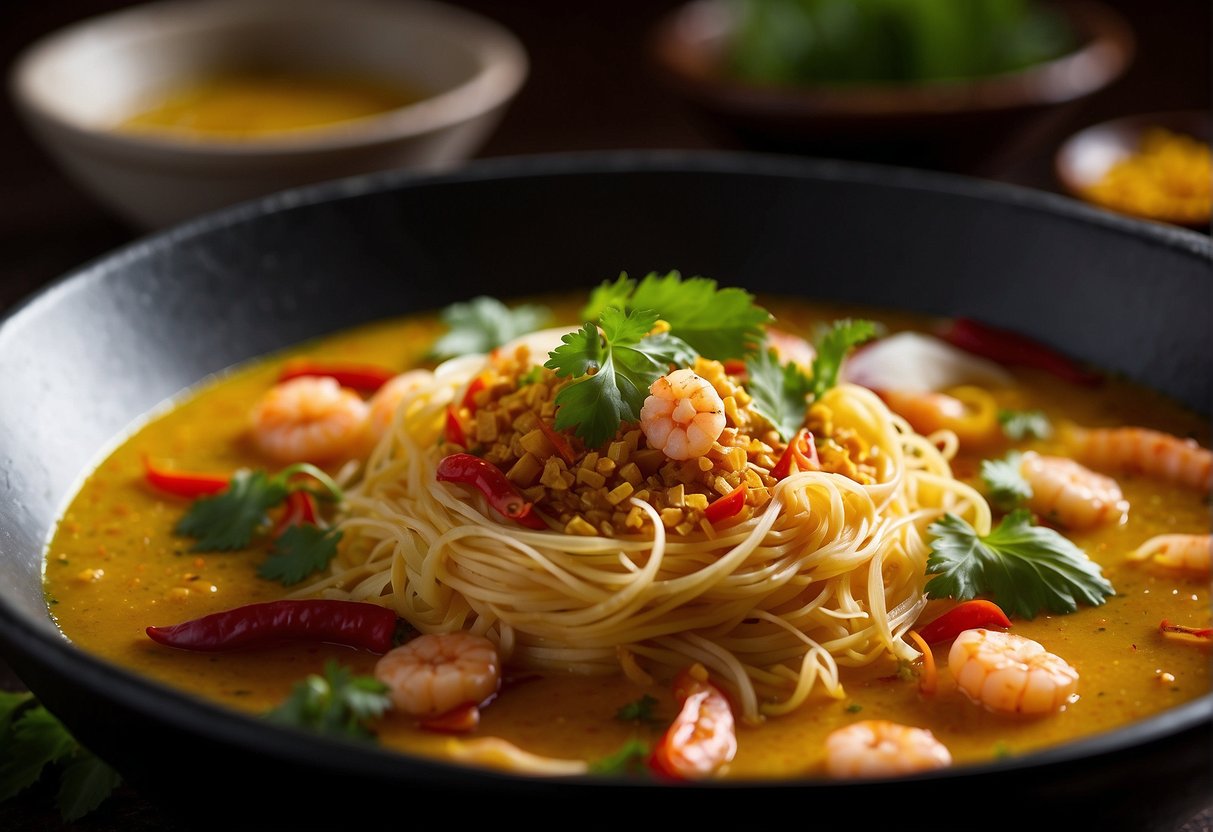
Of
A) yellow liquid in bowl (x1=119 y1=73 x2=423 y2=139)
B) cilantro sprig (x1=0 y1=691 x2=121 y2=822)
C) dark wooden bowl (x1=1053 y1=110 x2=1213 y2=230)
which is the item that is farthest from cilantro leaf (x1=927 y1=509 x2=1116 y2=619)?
yellow liquid in bowl (x1=119 y1=73 x2=423 y2=139)

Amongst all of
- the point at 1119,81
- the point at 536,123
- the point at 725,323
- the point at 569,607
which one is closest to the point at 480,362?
the point at 725,323

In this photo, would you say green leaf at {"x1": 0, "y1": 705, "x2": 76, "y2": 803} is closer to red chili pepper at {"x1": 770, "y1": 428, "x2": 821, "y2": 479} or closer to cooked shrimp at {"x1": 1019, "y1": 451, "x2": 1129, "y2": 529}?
red chili pepper at {"x1": 770, "y1": 428, "x2": 821, "y2": 479}

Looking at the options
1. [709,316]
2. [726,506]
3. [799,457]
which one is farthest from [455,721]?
[709,316]

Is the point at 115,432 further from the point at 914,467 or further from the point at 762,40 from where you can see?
the point at 762,40

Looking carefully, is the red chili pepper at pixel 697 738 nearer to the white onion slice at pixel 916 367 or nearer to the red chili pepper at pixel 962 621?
the red chili pepper at pixel 962 621

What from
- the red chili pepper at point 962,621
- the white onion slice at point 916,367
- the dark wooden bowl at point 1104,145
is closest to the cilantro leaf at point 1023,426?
the white onion slice at point 916,367

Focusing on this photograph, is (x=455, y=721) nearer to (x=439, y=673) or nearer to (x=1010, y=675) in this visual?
(x=439, y=673)
